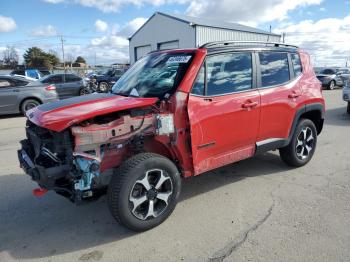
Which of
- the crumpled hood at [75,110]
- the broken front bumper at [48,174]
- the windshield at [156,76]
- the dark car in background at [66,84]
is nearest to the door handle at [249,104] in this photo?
the windshield at [156,76]

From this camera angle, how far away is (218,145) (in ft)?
13.4

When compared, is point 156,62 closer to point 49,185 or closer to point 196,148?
point 196,148

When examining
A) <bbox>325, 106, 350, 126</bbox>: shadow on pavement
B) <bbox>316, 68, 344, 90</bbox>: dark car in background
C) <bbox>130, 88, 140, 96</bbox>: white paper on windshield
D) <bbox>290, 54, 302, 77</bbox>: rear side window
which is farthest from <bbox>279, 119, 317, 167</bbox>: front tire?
<bbox>316, 68, 344, 90</bbox>: dark car in background

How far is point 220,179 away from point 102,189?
2003mm

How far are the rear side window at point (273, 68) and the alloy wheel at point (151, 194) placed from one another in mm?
1973

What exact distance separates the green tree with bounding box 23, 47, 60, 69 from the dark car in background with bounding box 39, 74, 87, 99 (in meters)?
54.4

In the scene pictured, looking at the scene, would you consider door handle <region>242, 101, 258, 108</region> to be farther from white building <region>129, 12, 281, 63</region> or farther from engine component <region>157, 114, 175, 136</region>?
white building <region>129, 12, 281, 63</region>

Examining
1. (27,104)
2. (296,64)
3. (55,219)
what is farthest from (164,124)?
(27,104)

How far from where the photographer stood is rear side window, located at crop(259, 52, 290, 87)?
461 centimetres

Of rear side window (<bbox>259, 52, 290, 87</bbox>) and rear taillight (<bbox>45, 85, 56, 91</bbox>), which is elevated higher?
rear side window (<bbox>259, 52, 290, 87</bbox>)

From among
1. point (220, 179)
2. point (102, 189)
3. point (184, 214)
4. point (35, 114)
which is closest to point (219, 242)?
point (184, 214)

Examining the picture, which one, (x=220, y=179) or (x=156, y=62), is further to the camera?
(x=220, y=179)

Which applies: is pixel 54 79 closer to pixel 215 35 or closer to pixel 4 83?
pixel 4 83

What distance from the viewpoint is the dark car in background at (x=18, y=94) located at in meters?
12.0
